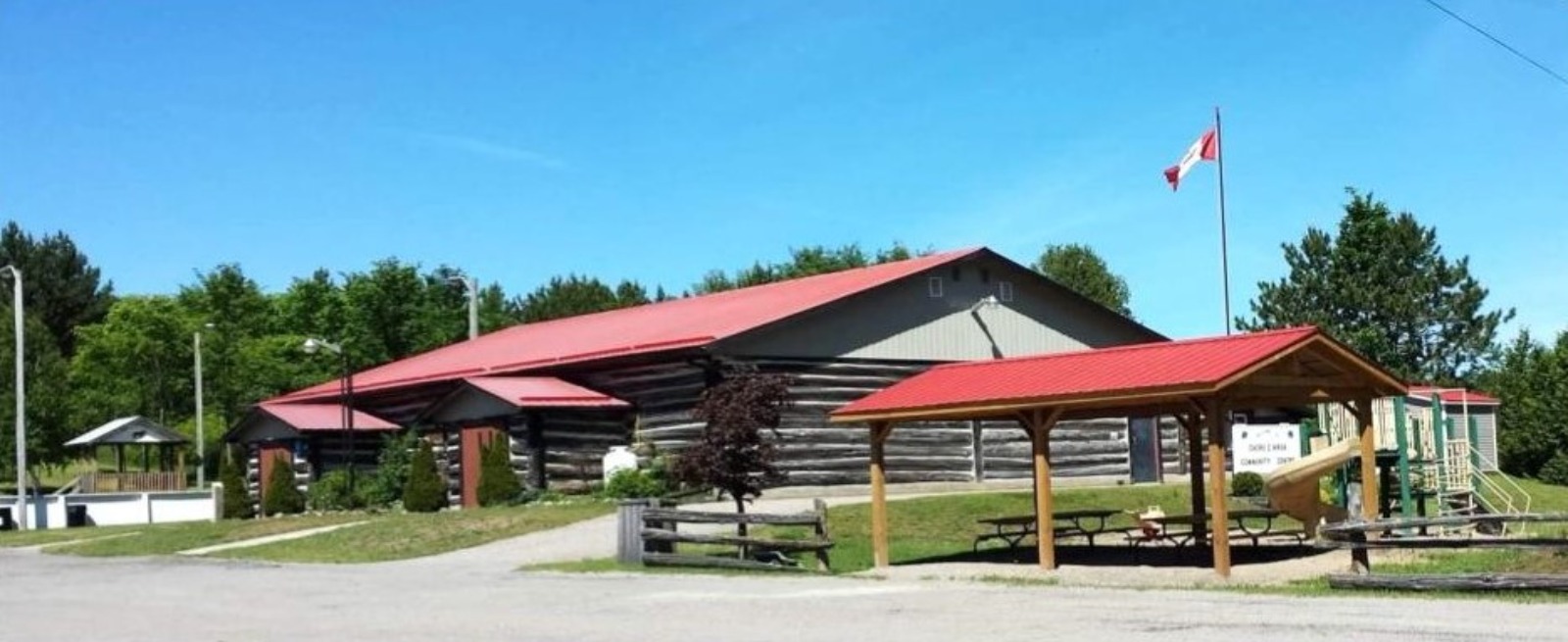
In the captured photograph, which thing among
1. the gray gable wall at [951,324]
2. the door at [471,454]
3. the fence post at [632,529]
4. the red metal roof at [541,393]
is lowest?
the fence post at [632,529]

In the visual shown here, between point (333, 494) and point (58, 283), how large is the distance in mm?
56323

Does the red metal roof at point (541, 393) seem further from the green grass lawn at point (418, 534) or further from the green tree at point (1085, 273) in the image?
the green tree at point (1085, 273)

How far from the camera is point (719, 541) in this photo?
23.5 meters

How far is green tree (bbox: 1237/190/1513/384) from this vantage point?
220 feet

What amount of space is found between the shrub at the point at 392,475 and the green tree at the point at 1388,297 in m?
38.1

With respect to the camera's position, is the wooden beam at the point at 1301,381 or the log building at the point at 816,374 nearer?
the wooden beam at the point at 1301,381

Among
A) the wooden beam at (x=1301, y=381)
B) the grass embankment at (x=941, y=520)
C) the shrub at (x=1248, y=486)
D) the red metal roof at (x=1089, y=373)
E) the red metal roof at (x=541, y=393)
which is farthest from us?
the shrub at (x=1248, y=486)

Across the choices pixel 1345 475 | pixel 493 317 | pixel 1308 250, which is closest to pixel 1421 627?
pixel 1345 475

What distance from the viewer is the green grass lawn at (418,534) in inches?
1138

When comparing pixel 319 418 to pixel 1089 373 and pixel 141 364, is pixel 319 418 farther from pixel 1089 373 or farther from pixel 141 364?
pixel 141 364

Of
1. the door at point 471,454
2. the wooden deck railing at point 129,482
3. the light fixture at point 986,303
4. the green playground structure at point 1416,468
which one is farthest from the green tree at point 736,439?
the wooden deck railing at point 129,482

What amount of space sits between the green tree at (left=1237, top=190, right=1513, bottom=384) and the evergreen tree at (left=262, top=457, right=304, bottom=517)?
39.7 m

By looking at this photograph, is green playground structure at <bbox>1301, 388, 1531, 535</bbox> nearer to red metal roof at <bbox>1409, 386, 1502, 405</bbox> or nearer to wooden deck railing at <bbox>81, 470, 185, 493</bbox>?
red metal roof at <bbox>1409, 386, 1502, 405</bbox>

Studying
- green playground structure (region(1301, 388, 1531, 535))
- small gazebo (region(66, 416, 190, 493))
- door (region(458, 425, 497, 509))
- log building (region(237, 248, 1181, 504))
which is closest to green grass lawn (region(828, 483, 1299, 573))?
green playground structure (region(1301, 388, 1531, 535))
